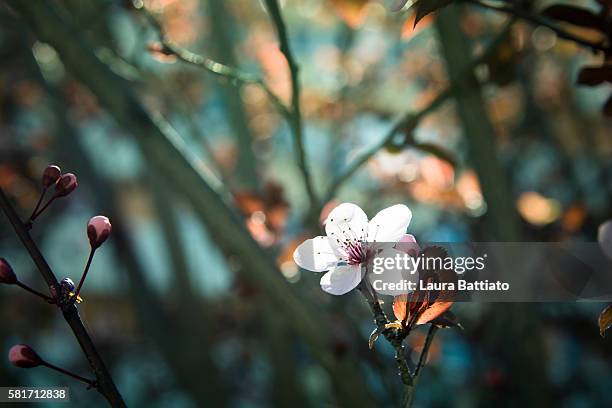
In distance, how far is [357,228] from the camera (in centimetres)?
53

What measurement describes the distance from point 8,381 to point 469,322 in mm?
1287

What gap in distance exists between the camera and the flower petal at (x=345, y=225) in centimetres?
52

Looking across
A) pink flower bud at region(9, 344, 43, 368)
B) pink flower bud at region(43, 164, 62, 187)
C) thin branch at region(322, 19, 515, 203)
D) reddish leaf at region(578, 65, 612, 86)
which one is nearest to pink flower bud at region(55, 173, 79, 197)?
pink flower bud at region(43, 164, 62, 187)

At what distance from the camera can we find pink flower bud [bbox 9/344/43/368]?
19.8 inches

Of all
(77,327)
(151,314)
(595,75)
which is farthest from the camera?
(151,314)

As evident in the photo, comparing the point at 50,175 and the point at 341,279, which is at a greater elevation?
the point at 50,175

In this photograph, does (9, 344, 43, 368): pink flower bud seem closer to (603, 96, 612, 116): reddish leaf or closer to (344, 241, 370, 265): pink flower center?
(344, 241, 370, 265): pink flower center

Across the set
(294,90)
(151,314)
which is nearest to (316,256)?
(294,90)

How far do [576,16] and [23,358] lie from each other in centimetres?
64

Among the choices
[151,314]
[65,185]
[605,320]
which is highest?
[151,314]

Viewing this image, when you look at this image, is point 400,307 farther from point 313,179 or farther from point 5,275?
point 313,179

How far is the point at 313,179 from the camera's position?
93cm

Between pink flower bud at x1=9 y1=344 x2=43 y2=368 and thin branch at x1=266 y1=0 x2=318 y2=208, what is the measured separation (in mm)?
381

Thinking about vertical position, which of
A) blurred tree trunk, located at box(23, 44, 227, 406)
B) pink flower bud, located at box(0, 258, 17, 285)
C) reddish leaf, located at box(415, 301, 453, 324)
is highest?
blurred tree trunk, located at box(23, 44, 227, 406)
